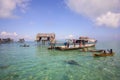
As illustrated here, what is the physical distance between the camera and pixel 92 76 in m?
14.9

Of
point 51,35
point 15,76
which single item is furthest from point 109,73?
point 51,35

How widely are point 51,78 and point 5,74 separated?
513 centimetres

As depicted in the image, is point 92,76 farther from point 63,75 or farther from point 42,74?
point 42,74

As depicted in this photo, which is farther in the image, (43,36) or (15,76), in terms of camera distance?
(43,36)

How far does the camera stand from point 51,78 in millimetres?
14500

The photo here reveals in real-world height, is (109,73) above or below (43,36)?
below

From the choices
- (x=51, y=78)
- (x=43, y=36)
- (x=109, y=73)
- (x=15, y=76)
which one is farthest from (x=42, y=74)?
(x=43, y=36)

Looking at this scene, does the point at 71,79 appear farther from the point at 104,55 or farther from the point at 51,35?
the point at 51,35

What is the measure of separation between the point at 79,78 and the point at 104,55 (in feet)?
46.5

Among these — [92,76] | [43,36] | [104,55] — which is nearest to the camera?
[92,76]

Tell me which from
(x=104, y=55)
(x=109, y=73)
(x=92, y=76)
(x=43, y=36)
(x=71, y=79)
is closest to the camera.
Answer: (x=71, y=79)

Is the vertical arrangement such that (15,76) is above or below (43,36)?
below

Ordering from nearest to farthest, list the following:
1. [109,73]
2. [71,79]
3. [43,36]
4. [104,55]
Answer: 1. [71,79]
2. [109,73]
3. [104,55]
4. [43,36]

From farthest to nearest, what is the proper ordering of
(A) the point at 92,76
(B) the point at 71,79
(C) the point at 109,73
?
1. (C) the point at 109,73
2. (A) the point at 92,76
3. (B) the point at 71,79
